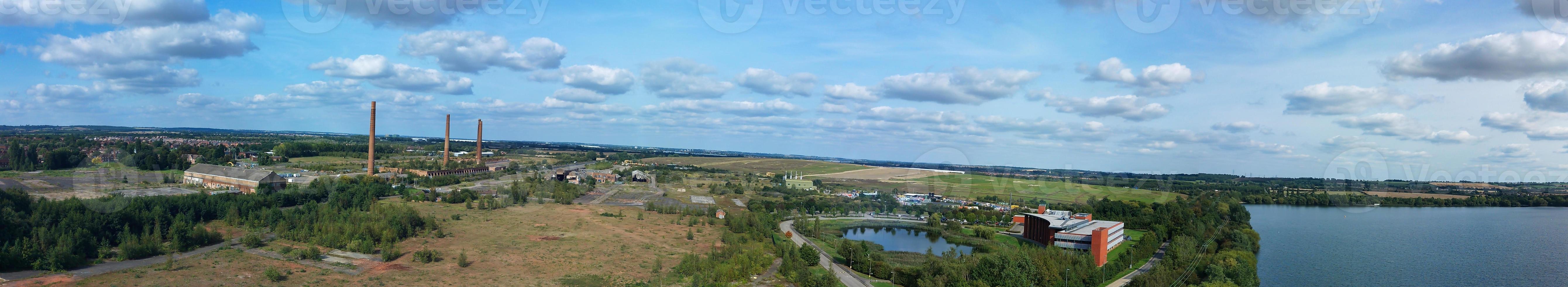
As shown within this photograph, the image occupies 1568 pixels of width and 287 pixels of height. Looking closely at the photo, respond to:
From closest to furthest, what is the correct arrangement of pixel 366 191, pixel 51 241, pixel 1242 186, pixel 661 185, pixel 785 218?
pixel 51 241, pixel 366 191, pixel 785 218, pixel 661 185, pixel 1242 186

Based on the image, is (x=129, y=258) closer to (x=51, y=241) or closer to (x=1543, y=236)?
(x=51, y=241)

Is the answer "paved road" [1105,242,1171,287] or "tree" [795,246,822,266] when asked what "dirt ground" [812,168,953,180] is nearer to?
"paved road" [1105,242,1171,287]

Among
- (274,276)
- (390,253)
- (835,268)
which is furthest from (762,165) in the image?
(274,276)

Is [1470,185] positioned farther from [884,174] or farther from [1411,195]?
[884,174]

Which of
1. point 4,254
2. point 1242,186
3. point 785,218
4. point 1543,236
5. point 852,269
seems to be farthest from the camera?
point 1242,186

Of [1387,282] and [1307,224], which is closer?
[1387,282]

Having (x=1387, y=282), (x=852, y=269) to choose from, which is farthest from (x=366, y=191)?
(x=1387, y=282)

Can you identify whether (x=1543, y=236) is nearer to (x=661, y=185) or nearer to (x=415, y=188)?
(x=661, y=185)
